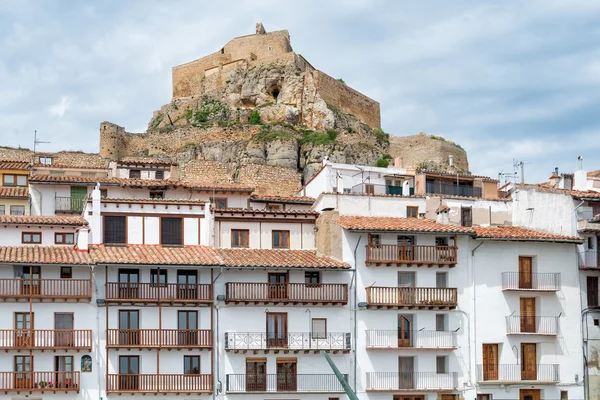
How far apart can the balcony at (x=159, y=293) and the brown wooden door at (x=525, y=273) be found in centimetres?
1579

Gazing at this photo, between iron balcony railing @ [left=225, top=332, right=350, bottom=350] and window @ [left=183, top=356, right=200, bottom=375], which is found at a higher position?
iron balcony railing @ [left=225, top=332, right=350, bottom=350]

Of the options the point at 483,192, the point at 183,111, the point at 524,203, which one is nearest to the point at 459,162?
the point at 183,111

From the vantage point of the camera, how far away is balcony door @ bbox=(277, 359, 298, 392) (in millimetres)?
50719

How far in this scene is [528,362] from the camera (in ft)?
179

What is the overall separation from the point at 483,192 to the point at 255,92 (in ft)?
173

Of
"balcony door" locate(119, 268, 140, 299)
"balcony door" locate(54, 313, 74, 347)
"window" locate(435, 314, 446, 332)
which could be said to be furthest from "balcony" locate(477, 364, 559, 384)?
"balcony door" locate(54, 313, 74, 347)

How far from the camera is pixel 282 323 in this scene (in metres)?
51.6

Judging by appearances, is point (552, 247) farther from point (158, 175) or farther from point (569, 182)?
point (158, 175)

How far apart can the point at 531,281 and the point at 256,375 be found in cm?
1490

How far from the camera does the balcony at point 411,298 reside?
52.6 metres

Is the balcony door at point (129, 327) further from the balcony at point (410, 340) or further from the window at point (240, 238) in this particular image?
the balcony at point (410, 340)

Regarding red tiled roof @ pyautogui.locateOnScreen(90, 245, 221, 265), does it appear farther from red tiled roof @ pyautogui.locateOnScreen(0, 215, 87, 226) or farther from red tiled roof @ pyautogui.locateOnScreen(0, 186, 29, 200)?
red tiled roof @ pyautogui.locateOnScreen(0, 186, 29, 200)

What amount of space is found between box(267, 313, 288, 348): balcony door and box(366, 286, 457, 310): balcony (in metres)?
4.22

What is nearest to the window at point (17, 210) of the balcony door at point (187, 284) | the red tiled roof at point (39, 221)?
the red tiled roof at point (39, 221)
